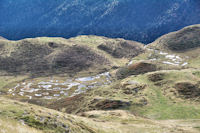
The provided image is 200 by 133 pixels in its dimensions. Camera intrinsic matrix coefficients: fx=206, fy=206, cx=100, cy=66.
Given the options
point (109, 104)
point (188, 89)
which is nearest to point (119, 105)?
point (109, 104)

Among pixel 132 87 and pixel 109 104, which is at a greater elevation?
pixel 132 87

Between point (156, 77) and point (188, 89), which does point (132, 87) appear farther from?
point (188, 89)

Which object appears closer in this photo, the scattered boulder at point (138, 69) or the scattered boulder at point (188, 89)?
the scattered boulder at point (188, 89)

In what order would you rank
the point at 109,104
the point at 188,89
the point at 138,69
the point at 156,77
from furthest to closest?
the point at 138,69
the point at 156,77
the point at 188,89
the point at 109,104

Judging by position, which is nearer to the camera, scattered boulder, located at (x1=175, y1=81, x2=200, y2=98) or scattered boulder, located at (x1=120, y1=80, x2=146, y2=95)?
scattered boulder, located at (x1=175, y1=81, x2=200, y2=98)

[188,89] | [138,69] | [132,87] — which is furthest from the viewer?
[138,69]

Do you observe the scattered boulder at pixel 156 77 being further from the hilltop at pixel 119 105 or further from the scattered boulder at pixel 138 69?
the scattered boulder at pixel 138 69

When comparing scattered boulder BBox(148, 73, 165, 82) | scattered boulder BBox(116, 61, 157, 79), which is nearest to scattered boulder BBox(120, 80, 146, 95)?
scattered boulder BBox(148, 73, 165, 82)

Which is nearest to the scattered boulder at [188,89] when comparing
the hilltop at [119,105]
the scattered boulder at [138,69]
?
the hilltop at [119,105]

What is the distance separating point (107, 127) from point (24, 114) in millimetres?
16048

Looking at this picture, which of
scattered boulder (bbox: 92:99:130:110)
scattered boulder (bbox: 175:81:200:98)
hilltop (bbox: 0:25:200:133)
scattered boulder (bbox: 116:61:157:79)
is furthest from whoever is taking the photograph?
scattered boulder (bbox: 116:61:157:79)

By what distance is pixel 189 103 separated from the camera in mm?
69125

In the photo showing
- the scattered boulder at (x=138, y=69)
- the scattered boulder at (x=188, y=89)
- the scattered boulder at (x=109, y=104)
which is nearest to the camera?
the scattered boulder at (x=109, y=104)

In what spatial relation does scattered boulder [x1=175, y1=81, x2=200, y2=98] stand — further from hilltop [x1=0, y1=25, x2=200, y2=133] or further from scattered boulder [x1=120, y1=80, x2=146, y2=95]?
scattered boulder [x1=120, y1=80, x2=146, y2=95]
